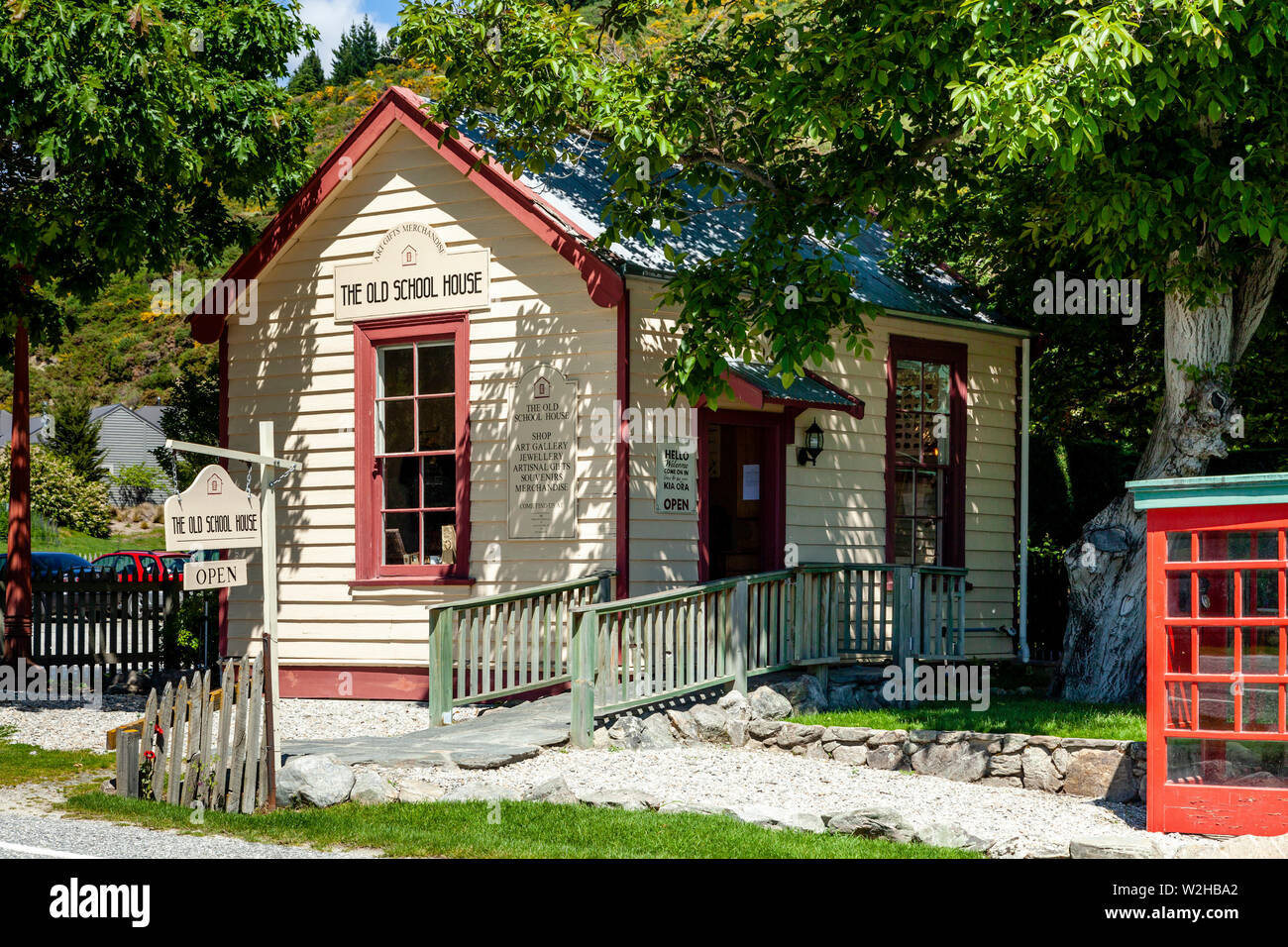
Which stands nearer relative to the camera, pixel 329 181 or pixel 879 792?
pixel 879 792

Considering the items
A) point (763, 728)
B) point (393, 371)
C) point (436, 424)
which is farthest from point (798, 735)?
point (393, 371)

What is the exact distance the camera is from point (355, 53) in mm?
88500

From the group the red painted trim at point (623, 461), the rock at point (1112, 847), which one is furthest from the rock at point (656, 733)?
the rock at point (1112, 847)

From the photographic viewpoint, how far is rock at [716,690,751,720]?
37.5ft

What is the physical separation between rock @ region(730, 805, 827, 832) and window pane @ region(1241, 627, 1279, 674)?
282 centimetres

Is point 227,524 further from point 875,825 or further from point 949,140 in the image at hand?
point 949,140

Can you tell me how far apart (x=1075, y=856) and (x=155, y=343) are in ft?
195

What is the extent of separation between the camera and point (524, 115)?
11453 millimetres

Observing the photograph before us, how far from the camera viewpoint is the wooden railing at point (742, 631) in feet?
36.0

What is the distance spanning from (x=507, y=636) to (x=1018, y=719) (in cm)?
452

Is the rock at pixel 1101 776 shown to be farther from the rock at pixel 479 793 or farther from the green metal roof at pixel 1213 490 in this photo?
the rock at pixel 479 793

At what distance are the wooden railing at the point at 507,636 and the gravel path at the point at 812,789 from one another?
4.10 feet
